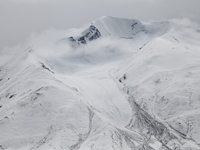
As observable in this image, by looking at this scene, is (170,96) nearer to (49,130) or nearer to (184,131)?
(184,131)

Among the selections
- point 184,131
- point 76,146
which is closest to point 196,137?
point 184,131

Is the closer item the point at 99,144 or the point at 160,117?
the point at 99,144

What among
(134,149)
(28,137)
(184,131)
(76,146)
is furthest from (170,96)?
(28,137)

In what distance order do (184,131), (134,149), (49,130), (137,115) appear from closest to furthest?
1. (134,149)
2. (184,131)
3. (49,130)
4. (137,115)

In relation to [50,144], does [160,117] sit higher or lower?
lower

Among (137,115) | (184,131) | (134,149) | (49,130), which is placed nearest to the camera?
(134,149)

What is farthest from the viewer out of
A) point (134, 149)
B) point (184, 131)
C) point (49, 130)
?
point (49, 130)

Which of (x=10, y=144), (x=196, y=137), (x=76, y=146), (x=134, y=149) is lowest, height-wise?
(x=196, y=137)

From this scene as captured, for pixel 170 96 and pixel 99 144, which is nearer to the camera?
pixel 99 144

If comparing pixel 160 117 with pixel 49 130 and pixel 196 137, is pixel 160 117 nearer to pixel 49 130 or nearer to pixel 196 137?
pixel 196 137
